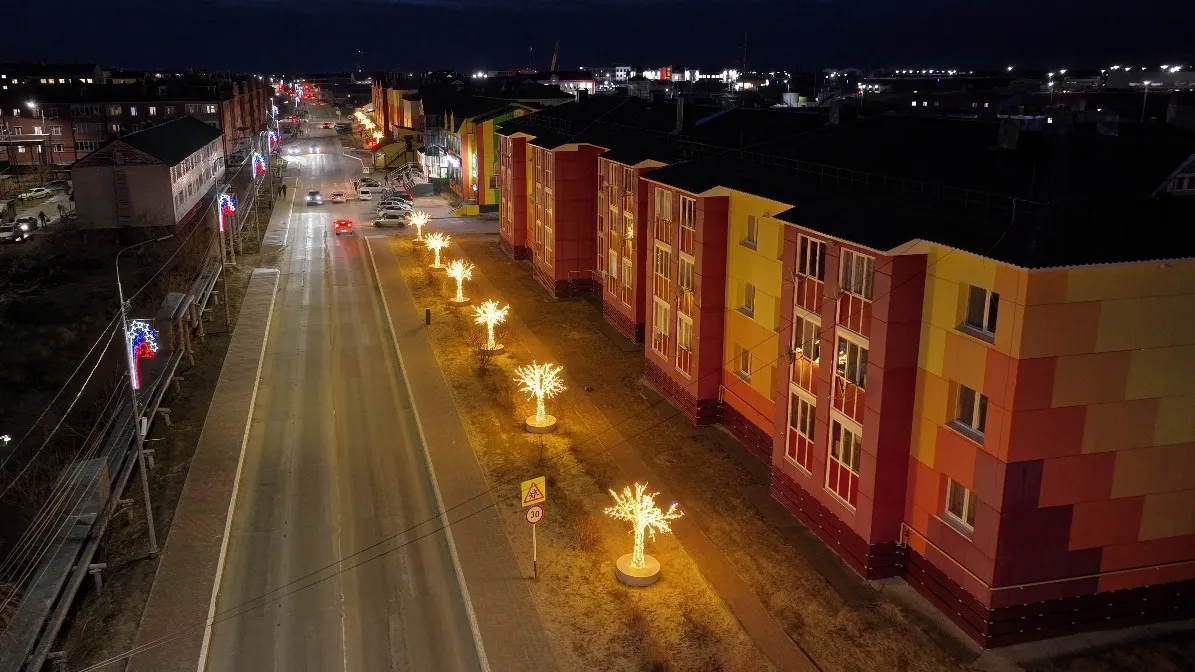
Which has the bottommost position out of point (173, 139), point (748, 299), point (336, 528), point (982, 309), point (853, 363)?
point (336, 528)

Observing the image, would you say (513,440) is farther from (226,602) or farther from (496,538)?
(226,602)

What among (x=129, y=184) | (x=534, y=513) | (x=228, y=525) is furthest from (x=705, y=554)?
(x=129, y=184)

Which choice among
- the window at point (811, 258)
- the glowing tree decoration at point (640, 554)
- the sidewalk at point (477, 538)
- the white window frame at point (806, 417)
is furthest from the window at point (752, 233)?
the sidewalk at point (477, 538)

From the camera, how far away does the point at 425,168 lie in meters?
104

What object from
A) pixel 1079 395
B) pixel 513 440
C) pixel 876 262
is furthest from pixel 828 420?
pixel 513 440

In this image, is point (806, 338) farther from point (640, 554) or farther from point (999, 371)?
point (640, 554)

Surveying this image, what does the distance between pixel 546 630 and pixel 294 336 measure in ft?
93.6

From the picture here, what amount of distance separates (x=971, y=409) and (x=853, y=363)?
3239 mm

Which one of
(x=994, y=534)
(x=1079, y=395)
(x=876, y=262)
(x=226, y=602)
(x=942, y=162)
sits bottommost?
(x=226, y=602)

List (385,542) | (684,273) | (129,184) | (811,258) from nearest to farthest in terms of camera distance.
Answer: (811,258)
(385,542)
(684,273)
(129,184)

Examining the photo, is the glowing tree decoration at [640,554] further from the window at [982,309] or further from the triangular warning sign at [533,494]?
the window at [982,309]

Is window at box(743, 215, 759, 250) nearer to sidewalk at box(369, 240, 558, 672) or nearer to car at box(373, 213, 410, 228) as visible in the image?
sidewalk at box(369, 240, 558, 672)

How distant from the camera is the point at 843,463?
75.5 feet

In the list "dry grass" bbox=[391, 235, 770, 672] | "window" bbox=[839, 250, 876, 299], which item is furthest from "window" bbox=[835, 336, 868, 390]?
"dry grass" bbox=[391, 235, 770, 672]
